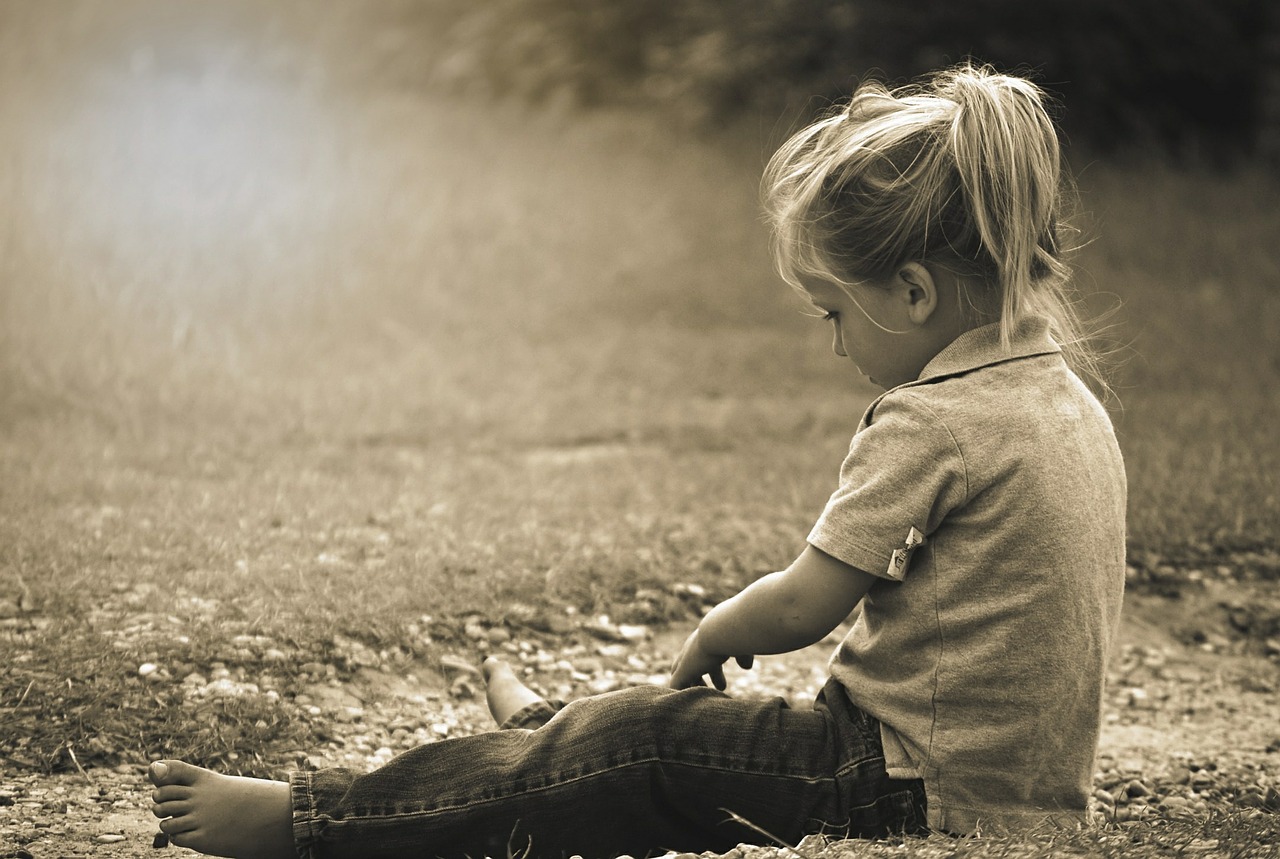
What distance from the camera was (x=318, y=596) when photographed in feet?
11.0

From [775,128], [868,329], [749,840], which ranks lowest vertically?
[749,840]

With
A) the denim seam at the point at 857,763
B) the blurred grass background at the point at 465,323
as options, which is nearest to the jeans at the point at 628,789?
the denim seam at the point at 857,763

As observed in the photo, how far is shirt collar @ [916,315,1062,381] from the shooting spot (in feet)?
6.93

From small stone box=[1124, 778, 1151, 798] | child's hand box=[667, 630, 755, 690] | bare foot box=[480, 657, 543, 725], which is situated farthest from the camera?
small stone box=[1124, 778, 1151, 798]

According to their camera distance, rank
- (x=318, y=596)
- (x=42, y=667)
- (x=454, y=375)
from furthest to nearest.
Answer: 1. (x=454, y=375)
2. (x=318, y=596)
3. (x=42, y=667)

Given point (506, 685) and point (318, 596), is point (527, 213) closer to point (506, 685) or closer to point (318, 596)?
point (318, 596)

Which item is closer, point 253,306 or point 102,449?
point 102,449

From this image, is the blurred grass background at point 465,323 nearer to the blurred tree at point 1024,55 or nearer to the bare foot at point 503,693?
the blurred tree at point 1024,55

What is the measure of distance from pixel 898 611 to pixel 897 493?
21cm

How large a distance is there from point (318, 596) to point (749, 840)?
146 cm

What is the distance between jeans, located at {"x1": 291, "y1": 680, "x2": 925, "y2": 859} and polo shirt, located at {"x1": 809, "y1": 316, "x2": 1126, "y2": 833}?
0.30 feet

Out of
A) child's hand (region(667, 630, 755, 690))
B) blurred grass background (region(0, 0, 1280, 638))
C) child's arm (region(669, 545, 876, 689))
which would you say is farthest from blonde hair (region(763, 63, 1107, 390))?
blurred grass background (region(0, 0, 1280, 638))

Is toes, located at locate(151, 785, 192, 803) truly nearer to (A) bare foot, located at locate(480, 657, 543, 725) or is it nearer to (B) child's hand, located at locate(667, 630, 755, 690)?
(A) bare foot, located at locate(480, 657, 543, 725)

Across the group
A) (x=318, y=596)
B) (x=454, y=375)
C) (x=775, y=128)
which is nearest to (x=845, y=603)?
(x=318, y=596)
